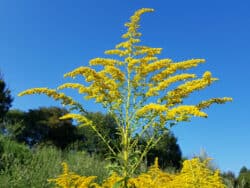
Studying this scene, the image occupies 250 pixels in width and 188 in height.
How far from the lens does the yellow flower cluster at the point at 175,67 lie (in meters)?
6.71

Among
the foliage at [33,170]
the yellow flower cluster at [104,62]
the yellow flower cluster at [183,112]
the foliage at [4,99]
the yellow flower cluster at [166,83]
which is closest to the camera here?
the yellow flower cluster at [183,112]

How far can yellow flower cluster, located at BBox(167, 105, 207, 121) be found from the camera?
18.7 ft

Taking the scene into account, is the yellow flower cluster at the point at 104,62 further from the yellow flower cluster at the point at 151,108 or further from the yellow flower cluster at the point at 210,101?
the yellow flower cluster at the point at 210,101

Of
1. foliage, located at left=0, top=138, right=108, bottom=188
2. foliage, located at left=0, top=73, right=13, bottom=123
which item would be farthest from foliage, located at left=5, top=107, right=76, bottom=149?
foliage, located at left=0, top=138, right=108, bottom=188

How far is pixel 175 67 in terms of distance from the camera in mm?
6703

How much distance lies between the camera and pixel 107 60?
7.04 meters

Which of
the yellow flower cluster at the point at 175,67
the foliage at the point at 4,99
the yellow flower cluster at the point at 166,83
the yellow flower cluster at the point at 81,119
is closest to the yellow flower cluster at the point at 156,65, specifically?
the yellow flower cluster at the point at 175,67

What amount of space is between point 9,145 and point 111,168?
10566 millimetres

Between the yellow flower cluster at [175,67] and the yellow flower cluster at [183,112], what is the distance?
31.7 inches

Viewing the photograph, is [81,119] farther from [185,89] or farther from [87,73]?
[185,89]

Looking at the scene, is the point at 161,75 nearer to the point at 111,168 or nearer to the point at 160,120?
the point at 160,120

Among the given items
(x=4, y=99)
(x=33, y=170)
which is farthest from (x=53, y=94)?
(x=4, y=99)

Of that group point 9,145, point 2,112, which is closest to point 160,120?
point 9,145

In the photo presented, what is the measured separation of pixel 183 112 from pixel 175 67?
957 millimetres
